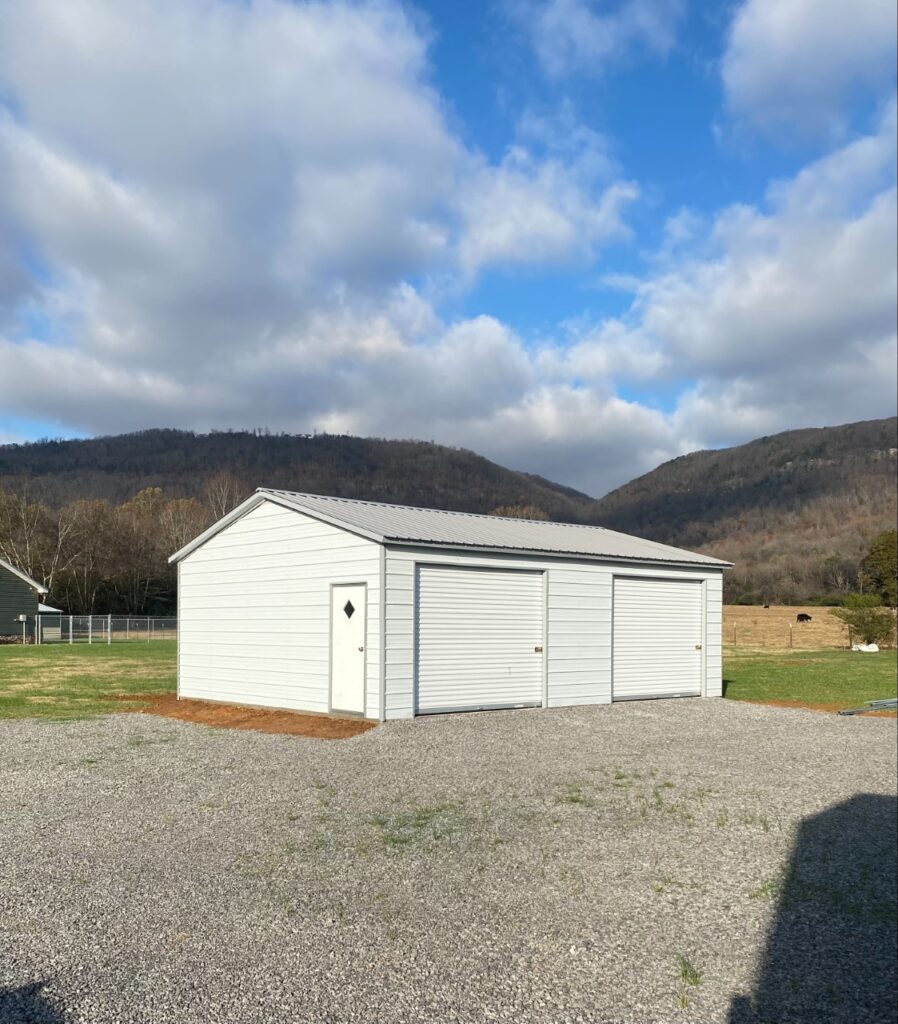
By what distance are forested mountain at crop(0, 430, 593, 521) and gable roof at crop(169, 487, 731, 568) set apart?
65.2 meters

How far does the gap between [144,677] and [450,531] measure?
10611 mm

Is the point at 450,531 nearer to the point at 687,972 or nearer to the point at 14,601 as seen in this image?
the point at 687,972

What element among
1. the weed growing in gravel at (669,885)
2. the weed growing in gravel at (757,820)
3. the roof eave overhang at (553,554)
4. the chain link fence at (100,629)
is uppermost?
the roof eave overhang at (553,554)

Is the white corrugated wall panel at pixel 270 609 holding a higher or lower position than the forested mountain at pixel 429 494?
lower

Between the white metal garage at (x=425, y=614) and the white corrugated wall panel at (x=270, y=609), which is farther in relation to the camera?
the white corrugated wall panel at (x=270, y=609)

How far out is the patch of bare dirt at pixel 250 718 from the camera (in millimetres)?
12586

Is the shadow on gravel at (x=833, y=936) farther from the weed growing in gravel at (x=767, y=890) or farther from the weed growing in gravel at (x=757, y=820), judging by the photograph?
the weed growing in gravel at (x=757, y=820)

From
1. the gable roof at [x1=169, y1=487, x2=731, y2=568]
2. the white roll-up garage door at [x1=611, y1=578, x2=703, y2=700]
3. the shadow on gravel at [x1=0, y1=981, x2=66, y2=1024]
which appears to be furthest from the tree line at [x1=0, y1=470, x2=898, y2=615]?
the shadow on gravel at [x1=0, y1=981, x2=66, y2=1024]

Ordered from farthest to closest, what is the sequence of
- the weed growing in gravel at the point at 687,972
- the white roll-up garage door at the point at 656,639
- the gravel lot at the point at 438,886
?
the white roll-up garage door at the point at 656,639 < the weed growing in gravel at the point at 687,972 < the gravel lot at the point at 438,886

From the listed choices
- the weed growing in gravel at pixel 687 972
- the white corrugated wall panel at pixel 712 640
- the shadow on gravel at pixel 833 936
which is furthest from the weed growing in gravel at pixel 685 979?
the white corrugated wall panel at pixel 712 640

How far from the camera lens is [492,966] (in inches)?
186

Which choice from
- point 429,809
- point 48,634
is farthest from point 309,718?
point 48,634

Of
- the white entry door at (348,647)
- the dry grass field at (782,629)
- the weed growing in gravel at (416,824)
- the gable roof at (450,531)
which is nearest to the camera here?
the weed growing in gravel at (416,824)

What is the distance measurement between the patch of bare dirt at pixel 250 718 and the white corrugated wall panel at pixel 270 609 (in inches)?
10.0
